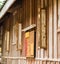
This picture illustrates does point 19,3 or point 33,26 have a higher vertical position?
point 19,3

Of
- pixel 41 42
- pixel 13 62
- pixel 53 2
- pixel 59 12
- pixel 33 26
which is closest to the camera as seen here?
pixel 59 12

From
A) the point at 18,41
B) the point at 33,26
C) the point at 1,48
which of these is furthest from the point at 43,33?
the point at 1,48

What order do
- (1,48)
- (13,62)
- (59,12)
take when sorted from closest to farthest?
1. (59,12)
2. (13,62)
3. (1,48)

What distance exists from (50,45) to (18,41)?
3401mm

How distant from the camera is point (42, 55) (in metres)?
5.91

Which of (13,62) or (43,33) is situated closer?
(43,33)

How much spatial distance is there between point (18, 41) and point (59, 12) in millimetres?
3884

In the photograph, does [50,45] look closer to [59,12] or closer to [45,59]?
[45,59]

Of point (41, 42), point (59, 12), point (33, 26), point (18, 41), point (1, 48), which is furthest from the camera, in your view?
point (1, 48)

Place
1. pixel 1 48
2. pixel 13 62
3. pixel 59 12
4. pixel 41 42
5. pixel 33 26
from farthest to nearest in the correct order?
pixel 1 48
pixel 13 62
pixel 33 26
pixel 41 42
pixel 59 12

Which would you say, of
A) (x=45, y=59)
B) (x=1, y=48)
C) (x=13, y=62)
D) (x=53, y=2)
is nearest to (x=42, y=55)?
(x=45, y=59)

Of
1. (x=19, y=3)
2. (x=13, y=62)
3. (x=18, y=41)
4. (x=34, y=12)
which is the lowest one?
(x=13, y=62)

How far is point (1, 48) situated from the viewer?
561 inches

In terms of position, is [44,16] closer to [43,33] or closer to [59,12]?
[43,33]
